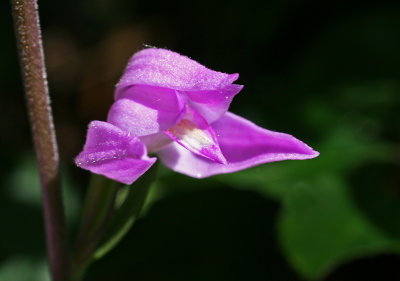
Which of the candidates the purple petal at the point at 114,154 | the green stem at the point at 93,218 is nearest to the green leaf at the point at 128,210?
the green stem at the point at 93,218

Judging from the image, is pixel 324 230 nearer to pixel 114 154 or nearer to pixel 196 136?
pixel 196 136

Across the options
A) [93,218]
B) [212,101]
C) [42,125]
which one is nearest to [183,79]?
[212,101]

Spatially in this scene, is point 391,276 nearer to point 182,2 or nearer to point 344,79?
point 344,79

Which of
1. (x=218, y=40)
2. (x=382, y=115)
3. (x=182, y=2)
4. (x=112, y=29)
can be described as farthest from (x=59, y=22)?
(x=382, y=115)

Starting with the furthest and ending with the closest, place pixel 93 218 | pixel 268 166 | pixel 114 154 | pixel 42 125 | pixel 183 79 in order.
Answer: pixel 268 166
pixel 93 218
pixel 42 125
pixel 183 79
pixel 114 154

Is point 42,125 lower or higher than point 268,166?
higher

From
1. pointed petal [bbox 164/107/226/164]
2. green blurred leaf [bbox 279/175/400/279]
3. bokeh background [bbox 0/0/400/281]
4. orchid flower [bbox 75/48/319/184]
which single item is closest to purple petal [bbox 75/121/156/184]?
orchid flower [bbox 75/48/319/184]

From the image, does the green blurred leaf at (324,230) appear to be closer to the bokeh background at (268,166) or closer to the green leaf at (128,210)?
the bokeh background at (268,166)
